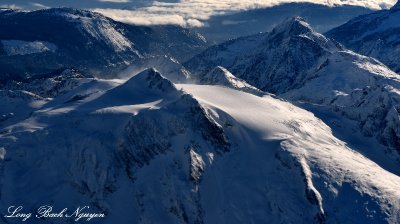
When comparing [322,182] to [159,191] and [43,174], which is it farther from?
[43,174]

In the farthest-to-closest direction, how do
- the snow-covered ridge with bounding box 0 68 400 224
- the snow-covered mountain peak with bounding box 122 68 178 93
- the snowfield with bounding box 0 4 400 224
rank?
the snow-covered mountain peak with bounding box 122 68 178 93, the snow-covered ridge with bounding box 0 68 400 224, the snowfield with bounding box 0 4 400 224

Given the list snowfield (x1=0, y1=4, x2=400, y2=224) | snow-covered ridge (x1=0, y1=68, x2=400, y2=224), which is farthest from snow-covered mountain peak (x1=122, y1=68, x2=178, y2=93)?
snow-covered ridge (x1=0, y1=68, x2=400, y2=224)

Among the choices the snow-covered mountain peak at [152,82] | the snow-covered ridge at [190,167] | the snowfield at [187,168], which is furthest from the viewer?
the snow-covered mountain peak at [152,82]

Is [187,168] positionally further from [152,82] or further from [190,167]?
[152,82]

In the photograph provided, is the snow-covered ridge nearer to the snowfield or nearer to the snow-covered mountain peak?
the snowfield

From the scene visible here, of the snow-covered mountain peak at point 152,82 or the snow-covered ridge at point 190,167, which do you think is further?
the snow-covered mountain peak at point 152,82

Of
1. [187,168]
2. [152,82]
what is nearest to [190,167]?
[187,168]

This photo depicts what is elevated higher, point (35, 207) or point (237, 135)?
point (237, 135)

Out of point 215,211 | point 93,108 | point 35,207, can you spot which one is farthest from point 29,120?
point 215,211

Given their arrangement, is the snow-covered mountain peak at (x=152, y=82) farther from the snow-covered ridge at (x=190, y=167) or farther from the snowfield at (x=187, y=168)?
the snow-covered ridge at (x=190, y=167)

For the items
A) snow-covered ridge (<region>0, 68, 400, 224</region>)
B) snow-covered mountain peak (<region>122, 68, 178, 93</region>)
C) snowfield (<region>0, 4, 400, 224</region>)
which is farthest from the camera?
snow-covered mountain peak (<region>122, 68, 178, 93</region>)

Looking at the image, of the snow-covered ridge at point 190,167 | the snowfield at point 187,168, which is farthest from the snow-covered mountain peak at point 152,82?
the snow-covered ridge at point 190,167
